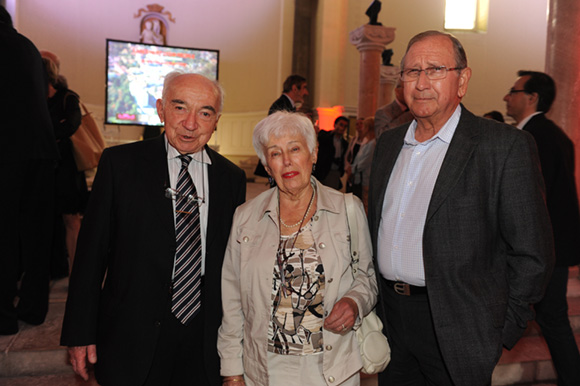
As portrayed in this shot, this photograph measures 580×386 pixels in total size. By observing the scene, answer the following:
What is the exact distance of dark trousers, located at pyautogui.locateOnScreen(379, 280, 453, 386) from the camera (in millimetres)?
2062

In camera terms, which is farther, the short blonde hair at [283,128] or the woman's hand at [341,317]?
the short blonde hair at [283,128]

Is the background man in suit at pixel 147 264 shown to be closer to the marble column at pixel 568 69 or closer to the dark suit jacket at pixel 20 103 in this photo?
the dark suit jacket at pixel 20 103

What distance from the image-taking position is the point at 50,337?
12.2 feet

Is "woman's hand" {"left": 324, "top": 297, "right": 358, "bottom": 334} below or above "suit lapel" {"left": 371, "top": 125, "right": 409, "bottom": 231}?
below

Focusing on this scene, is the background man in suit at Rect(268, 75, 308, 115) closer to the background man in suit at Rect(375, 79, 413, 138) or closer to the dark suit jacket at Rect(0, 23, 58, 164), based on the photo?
the background man in suit at Rect(375, 79, 413, 138)

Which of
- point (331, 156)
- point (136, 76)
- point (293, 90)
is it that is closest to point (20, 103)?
point (293, 90)

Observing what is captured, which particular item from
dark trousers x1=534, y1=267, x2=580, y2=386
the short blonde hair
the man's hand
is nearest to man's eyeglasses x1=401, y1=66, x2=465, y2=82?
the short blonde hair

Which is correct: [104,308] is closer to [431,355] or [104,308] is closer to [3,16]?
[431,355]

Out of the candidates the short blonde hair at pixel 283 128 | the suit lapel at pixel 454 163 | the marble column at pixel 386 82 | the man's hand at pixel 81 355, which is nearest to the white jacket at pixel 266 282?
the short blonde hair at pixel 283 128

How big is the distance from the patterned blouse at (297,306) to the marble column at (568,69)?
4441mm

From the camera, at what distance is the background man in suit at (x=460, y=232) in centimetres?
190

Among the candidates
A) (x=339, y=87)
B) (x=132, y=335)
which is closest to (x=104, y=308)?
(x=132, y=335)

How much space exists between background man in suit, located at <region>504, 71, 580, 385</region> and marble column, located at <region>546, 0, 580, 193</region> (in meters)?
2.30

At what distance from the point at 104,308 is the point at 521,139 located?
180 centimetres
